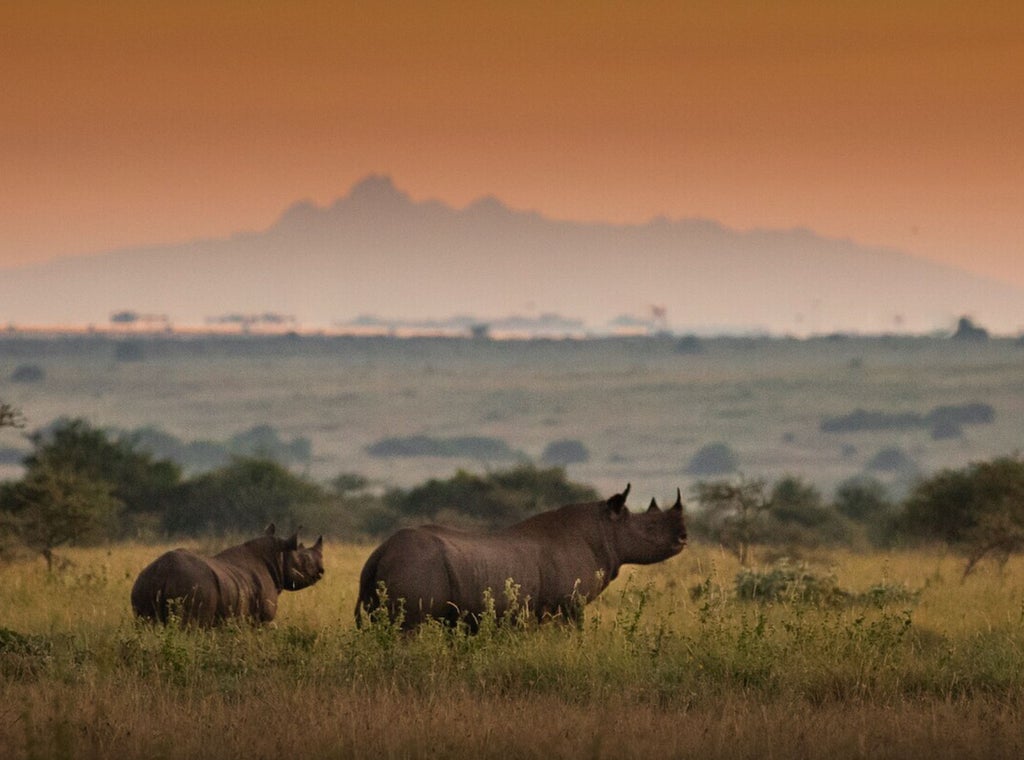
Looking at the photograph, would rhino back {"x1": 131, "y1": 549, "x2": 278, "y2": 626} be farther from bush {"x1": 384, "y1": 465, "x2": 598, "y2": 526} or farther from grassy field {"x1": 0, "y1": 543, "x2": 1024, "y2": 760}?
bush {"x1": 384, "y1": 465, "x2": 598, "y2": 526}

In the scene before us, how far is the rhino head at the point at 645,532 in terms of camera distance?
15.6m

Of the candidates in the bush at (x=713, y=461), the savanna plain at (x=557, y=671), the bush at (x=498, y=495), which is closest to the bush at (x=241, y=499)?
the bush at (x=498, y=495)

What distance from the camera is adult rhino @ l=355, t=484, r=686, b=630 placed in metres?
14.1

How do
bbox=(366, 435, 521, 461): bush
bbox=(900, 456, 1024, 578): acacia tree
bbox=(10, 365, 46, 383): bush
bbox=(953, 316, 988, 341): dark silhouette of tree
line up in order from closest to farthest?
bbox=(900, 456, 1024, 578): acacia tree, bbox=(366, 435, 521, 461): bush, bbox=(10, 365, 46, 383): bush, bbox=(953, 316, 988, 341): dark silhouette of tree

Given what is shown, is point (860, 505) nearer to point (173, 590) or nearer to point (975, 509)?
point (975, 509)

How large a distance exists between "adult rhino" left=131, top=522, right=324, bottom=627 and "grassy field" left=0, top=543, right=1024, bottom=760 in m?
0.34

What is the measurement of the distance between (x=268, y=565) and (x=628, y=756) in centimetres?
725

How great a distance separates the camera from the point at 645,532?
620 inches

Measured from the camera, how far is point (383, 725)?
36.3 ft

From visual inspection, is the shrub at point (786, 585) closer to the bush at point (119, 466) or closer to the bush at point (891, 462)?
the bush at point (119, 466)

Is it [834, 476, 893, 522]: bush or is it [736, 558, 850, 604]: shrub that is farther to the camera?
[834, 476, 893, 522]: bush

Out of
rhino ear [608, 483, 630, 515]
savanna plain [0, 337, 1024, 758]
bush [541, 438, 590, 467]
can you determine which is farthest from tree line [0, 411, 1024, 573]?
bush [541, 438, 590, 467]

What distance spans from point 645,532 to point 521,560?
146 centimetres

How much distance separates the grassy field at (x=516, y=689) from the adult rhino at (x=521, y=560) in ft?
1.19
